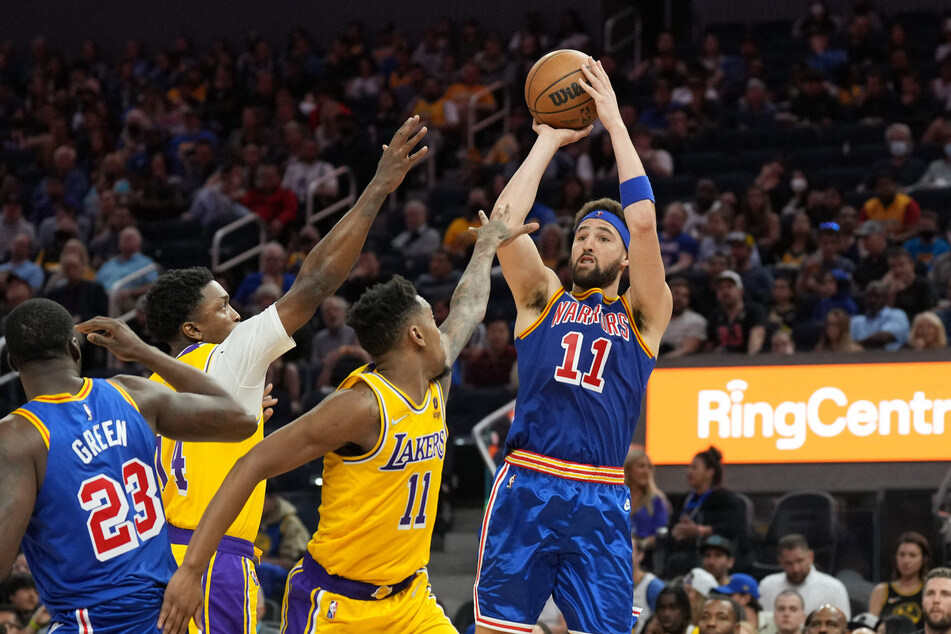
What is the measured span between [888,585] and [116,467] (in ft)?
19.5

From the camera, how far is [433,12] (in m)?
21.1

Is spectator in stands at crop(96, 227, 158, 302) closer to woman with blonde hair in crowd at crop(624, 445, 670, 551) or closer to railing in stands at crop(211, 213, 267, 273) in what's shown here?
railing in stands at crop(211, 213, 267, 273)

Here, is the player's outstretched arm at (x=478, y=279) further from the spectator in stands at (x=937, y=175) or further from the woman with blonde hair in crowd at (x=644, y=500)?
the spectator in stands at (x=937, y=175)

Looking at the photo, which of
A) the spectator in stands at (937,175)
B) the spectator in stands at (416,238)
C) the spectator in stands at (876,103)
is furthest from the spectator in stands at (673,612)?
the spectator in stands at (876,103)

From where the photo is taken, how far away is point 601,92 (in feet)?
19.9

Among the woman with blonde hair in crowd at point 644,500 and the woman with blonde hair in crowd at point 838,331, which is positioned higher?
the woman with blonde hair in crowd at point 838,331

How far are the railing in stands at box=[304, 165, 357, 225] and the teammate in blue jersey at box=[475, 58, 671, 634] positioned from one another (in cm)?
1060

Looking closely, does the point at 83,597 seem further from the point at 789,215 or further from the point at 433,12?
the point at 433,12

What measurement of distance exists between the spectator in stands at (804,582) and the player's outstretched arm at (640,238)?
11.8 feet

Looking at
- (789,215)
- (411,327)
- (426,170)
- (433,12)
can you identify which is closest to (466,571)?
(789,215)

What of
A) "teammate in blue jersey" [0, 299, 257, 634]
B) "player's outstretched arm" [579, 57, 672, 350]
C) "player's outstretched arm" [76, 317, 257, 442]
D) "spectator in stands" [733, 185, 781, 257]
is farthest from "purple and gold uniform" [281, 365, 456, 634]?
"spectator in stands" [733, 185, 781, 257]

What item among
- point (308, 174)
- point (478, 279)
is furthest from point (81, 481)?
point (308, 174)

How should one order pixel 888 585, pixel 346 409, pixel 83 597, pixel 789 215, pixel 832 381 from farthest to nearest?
pixel 789 215, pixel 832 381, pixel 888 585, pixel 346 409, pixel 83 597

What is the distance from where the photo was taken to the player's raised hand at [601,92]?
5.92 m
